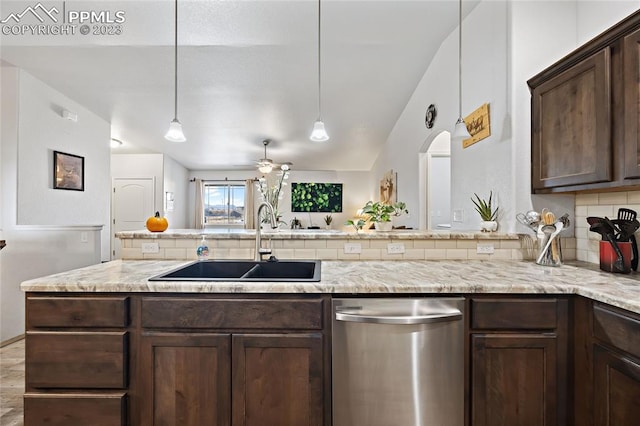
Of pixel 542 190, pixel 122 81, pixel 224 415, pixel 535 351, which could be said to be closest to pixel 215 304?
pixel 224 415

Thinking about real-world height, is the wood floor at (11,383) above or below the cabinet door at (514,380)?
below

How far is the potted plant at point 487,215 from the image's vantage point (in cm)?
222

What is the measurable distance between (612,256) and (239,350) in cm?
193

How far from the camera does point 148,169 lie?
698cm

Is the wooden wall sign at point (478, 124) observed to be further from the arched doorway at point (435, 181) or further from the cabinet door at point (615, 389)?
the cabinet door at point (615, 389)

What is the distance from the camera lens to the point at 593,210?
1.94 m

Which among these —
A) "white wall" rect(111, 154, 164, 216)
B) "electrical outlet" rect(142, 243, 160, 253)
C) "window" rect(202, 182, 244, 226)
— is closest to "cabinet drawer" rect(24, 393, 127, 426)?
"electrical outlet" rect(142, 243, 160, 253)

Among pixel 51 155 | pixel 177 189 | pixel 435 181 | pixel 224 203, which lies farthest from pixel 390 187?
pixel 177 189

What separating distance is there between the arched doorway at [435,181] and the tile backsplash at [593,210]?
155 cm

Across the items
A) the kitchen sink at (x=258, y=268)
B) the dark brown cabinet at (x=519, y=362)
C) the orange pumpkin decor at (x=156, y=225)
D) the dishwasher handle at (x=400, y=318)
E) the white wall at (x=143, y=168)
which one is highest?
the white wall at (x=143, y=168)

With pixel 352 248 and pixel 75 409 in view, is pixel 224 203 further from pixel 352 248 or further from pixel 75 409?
pixel 75 409

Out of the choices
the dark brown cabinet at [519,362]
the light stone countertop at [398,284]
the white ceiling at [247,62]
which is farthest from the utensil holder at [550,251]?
the white ceiling at [247,62]

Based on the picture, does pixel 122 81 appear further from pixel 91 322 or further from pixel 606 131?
pixel 606 131

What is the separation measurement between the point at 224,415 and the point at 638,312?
5.36 ft
